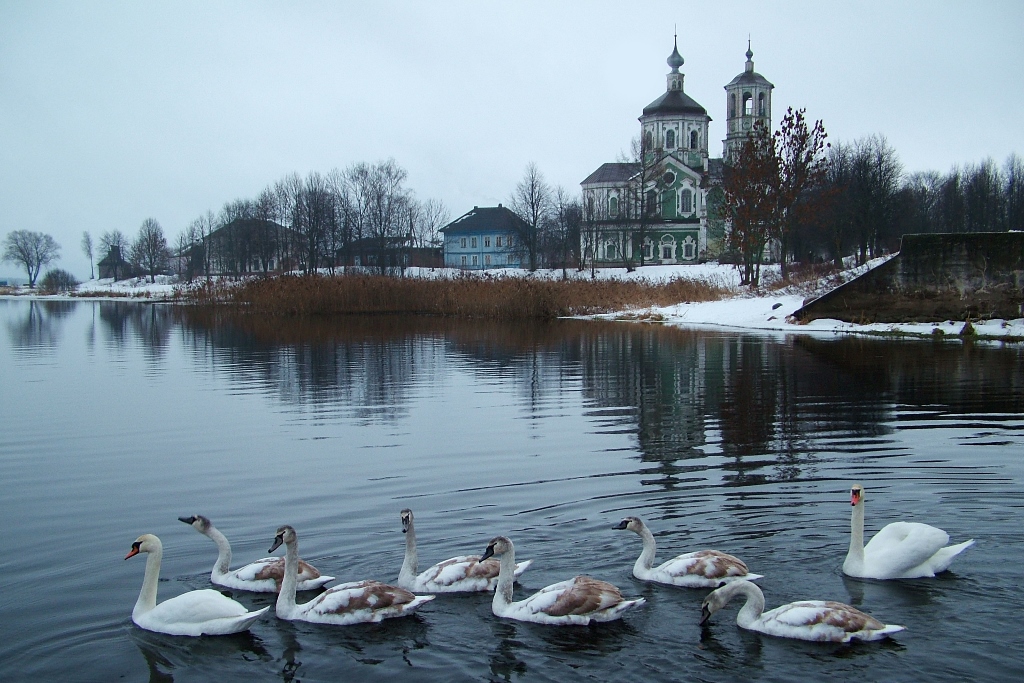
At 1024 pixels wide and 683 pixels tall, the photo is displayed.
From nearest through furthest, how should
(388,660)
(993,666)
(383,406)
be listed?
(993,666) → (388,660) → (383,406)

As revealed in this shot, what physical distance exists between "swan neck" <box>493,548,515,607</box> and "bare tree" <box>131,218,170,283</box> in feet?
458

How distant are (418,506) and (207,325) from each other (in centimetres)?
3564

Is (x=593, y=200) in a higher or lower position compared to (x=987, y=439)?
higher

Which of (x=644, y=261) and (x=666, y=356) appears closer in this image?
(x=666, y=356)

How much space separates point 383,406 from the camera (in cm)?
1786

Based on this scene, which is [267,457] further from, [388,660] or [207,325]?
[207,325]

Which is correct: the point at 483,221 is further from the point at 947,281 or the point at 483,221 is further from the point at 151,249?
the point at 947,281

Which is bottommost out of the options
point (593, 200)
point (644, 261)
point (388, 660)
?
point (388, 660)

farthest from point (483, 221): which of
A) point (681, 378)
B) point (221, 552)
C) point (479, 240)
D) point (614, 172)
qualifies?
point (221, 552)

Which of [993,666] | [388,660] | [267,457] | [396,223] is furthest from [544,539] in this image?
[396,223]

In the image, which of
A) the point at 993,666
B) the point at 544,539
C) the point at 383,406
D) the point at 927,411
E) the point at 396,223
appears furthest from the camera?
the point at 396,223

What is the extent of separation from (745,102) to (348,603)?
100 meters

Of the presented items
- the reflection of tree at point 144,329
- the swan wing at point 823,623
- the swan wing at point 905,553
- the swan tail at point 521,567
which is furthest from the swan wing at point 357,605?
the reflection of tree at point 144,329

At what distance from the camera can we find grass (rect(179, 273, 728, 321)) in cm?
4538
